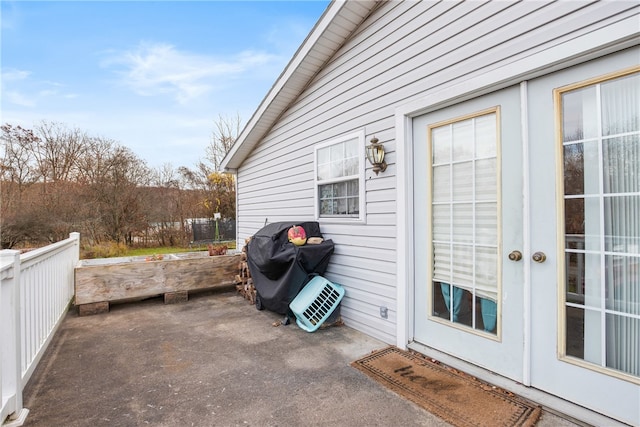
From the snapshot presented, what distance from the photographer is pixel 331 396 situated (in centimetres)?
218

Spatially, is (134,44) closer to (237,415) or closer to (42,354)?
(42,354)

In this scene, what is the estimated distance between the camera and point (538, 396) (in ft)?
6.68

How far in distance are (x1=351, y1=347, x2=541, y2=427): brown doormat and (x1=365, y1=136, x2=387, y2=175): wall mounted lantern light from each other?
1.79 meters

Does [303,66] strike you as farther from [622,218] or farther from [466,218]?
[622,218]

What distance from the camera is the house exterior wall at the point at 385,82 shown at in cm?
208

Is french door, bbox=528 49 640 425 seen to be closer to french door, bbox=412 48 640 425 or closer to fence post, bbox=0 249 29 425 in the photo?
french door, bbox=412 48 640 425

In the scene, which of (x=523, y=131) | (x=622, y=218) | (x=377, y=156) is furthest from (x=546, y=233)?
(x=377, y=156)

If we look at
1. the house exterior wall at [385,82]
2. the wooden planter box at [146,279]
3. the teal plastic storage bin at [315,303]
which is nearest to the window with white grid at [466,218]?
the house exterior wall at [385,82]

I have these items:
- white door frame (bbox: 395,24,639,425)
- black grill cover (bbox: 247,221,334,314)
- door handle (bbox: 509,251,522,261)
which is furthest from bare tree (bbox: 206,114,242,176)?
door handle (bbox: 509,251,522,261)

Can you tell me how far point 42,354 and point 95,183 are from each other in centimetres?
965

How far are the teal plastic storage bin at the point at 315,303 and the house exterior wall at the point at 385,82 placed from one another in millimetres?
214

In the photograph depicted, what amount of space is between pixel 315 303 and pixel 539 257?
2.20 metres

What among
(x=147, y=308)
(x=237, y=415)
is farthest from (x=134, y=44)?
(x=237, y=415)

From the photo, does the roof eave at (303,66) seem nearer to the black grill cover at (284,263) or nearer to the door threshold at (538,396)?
the black grill cover at (284,263)
